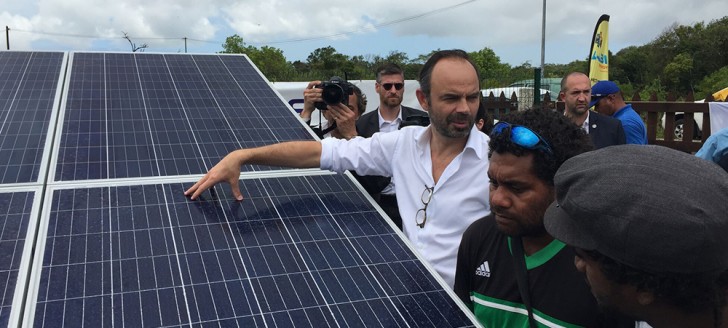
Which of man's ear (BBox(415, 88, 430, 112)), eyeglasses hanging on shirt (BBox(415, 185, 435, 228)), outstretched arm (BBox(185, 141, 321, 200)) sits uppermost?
man's ear (BBox(415, 88, 430, 112))

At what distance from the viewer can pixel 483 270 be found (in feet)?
7.66

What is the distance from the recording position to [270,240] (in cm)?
219

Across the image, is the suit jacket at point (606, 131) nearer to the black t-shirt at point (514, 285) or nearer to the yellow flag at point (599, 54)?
the black t-shirt at point (514, 285)

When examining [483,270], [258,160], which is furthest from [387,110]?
[483,270]

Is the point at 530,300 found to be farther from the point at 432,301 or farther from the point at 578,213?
the point at 578,213

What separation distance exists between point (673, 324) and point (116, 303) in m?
1.48

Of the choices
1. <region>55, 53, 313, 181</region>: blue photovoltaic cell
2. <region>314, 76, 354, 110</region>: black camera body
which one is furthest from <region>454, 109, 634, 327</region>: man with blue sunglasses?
<region>314, 76, 354, 110</region>: black camera body

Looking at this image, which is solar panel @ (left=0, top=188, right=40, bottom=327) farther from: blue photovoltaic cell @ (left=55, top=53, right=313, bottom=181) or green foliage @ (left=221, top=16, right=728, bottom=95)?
green foliage @ (left=221, top=16, right=728, bottom=95)

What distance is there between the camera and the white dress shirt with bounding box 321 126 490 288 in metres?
2.76

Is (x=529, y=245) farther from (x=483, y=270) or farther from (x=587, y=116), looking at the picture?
(x=587, y=116)

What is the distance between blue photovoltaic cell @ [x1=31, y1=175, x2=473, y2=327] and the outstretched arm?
6 centimetres

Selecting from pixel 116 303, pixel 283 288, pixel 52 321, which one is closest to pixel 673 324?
pixel 283 288

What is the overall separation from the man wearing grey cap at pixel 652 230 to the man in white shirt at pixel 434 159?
1277 mm

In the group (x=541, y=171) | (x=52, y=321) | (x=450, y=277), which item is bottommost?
(x=450, y=277)
